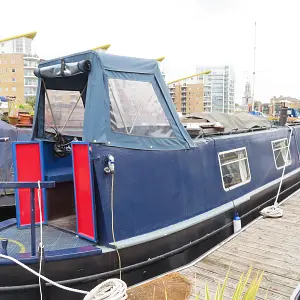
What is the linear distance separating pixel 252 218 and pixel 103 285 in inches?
159

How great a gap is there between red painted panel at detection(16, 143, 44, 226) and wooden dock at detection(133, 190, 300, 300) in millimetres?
2245

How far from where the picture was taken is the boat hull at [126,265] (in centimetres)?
350

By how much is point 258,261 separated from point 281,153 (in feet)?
14.5

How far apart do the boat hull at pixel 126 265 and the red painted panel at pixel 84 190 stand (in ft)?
1.28

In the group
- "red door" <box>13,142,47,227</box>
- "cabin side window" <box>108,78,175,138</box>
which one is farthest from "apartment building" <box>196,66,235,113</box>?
"red door" <box>13,142,47,227</box>

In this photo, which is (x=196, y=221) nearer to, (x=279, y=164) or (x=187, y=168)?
(x=187, y=168)

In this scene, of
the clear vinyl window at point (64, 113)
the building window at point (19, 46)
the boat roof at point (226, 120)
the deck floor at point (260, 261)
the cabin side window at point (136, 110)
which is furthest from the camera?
the building window at point (19, 46)

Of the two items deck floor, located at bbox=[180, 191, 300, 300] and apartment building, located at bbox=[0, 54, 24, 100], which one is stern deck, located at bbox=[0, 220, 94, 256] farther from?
apartment building, located at bbox=[0, 54, 24, 100]

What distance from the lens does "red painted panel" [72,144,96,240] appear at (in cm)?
390

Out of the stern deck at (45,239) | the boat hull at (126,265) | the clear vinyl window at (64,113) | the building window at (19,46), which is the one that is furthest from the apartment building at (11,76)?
the boat hull at (126,265)

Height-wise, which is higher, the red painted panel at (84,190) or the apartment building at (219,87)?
the apartment building at (219,87)

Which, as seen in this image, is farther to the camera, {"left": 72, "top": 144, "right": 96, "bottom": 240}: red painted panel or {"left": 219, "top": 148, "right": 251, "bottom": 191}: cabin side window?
{"left": 219, "top": 148, "right": 251, "bottom": 191}: cabin side window

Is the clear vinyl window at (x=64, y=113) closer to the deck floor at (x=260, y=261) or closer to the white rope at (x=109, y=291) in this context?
the white rope at (x=109, y=291)

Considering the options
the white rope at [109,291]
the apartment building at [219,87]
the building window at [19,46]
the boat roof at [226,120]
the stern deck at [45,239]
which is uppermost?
the building window at [19,46]
